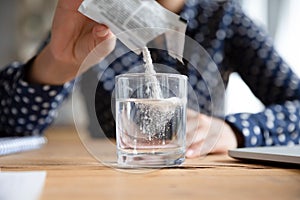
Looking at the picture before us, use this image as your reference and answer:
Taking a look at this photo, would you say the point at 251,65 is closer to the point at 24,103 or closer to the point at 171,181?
the point at 24,103

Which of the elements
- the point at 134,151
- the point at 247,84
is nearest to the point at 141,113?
the point at 134,151

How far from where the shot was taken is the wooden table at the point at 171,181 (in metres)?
0.42

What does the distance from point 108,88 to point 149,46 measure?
9 cm

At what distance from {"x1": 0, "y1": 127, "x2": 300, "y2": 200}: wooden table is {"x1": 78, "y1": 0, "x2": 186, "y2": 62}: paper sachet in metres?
0.15

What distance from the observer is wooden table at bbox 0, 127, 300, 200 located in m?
0.42

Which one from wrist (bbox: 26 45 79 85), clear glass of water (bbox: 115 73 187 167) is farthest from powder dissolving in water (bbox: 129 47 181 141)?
wrist (bbox: 26 45 79 85)

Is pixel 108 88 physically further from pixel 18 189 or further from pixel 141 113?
pixel 18 189

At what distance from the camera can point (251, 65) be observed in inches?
46.3

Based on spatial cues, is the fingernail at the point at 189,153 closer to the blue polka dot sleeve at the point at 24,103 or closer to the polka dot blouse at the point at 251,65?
the polka dot blouse at the point at 251,65

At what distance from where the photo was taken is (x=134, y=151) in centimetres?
56

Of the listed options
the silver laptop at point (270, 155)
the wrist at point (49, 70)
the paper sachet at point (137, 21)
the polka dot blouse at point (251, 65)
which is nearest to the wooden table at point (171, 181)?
the silver laptop at point (270, 155)

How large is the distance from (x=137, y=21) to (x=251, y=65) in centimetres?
66

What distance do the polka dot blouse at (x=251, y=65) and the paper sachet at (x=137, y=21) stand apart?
28cm

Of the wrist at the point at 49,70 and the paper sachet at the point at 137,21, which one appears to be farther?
the wrist at the point at 49,70
